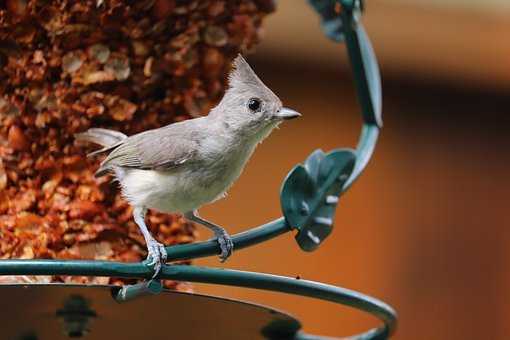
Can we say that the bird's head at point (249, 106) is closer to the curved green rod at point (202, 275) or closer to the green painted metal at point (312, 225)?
the green painted metal at point (312, 225)

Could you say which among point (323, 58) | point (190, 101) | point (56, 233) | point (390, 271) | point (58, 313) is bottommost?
point (58, 313)

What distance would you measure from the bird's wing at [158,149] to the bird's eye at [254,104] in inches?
5.3

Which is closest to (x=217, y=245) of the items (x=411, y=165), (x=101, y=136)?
(x=101, y=136)

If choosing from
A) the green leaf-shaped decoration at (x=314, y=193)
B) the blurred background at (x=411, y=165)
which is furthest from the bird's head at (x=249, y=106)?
the blurred background at (x=411, y=165)

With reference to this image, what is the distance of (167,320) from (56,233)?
36cm

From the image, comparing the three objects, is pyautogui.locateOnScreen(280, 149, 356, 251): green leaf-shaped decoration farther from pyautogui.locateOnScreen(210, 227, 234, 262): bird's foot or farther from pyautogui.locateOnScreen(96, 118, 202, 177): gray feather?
pyautogui.locateOnScreen(96, 118, 202, 177): gray feather

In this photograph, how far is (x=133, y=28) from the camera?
275 centimetres

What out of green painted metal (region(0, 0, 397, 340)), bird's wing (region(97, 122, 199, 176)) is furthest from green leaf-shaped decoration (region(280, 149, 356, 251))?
bird's wing (region(97, 122, 199, 176))

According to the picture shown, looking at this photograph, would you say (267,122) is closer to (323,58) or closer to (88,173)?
(88,173)

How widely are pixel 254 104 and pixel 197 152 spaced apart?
6.0 inches

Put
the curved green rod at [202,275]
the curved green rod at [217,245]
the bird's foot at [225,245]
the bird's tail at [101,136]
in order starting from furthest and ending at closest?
the bird's tail at [101,136], the bird's foot at [225,245], the curved green rod at [217,245], the curved green rod at [202,275]

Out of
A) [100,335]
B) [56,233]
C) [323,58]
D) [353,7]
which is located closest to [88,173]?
[56,233]

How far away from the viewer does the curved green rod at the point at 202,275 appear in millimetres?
2135

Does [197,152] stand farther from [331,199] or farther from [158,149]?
[331,199]
